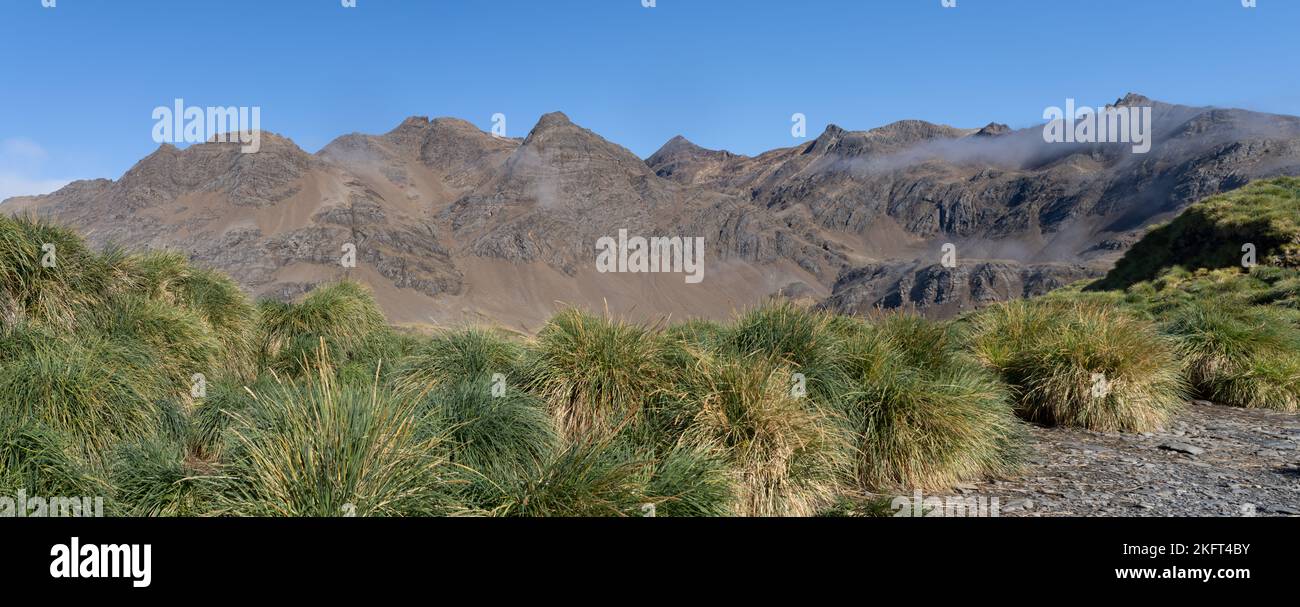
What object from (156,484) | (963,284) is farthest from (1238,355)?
(963,284)

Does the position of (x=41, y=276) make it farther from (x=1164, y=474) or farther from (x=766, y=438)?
(x=1164, y=474)

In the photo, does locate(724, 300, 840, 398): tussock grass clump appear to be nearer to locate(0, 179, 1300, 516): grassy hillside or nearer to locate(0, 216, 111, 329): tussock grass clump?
locate(0, 179, 1300, 516): grassy hillside

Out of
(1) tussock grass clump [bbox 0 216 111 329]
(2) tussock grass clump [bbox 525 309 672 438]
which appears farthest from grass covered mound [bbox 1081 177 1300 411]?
(1) tussock grass clump [bbox 0 216 111 329]

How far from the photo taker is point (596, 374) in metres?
6.02

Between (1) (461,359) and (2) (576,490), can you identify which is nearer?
(2) (576,490)

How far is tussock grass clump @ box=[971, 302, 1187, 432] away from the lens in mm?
7555

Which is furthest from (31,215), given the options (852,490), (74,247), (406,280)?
(406,280)

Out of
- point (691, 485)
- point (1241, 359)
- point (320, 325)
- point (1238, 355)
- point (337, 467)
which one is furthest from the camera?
point (320, 325)

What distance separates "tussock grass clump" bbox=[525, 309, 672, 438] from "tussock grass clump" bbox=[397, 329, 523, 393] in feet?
2.32

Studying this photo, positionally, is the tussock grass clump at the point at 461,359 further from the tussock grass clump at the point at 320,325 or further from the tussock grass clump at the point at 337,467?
the tussock grass clump at the point at 320,325

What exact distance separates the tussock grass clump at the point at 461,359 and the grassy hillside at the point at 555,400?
0.04 m

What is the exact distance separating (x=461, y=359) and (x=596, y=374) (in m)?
2.34
